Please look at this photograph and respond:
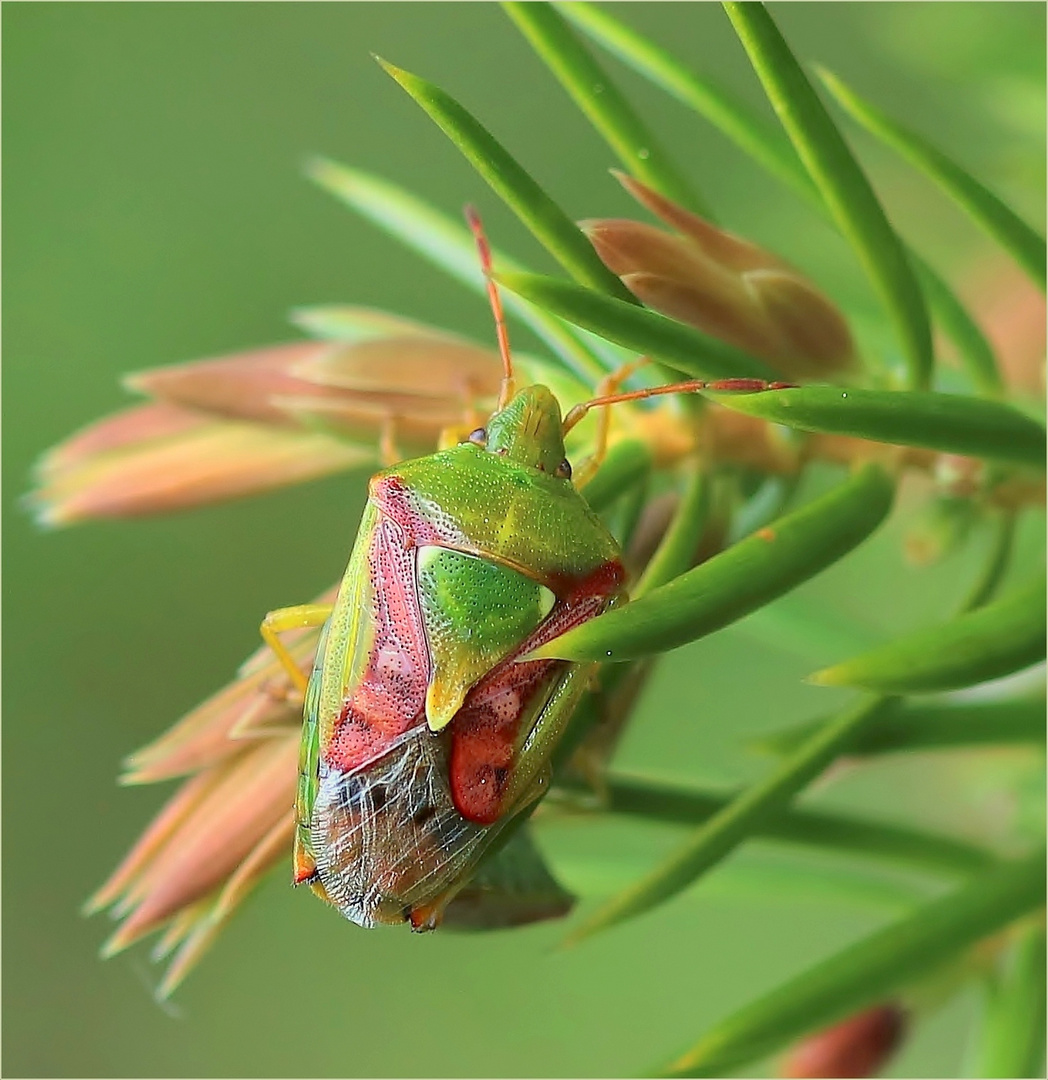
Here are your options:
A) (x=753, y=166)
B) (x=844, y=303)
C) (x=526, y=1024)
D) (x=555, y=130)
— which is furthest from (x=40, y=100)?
(x=844, y=303)

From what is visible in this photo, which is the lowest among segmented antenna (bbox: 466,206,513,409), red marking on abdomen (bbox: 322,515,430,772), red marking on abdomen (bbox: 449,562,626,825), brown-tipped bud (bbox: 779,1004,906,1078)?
brown-tipped bud (bbox: 779,1004,906,1078)

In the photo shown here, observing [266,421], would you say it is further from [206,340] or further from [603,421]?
[206,340]

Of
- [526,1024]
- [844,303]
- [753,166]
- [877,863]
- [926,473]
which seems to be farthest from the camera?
[526,1024]

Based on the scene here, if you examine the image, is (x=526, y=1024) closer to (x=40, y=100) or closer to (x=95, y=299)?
(x=95, y=299)

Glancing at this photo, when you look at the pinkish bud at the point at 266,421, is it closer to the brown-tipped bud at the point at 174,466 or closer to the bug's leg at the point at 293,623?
the brown-tipped bud at the point at 174,466

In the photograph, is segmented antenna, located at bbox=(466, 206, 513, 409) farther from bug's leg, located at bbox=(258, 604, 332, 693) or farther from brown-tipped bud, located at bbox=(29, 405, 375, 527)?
bug's leg, located at bbox=(258, 604, 332, 693)

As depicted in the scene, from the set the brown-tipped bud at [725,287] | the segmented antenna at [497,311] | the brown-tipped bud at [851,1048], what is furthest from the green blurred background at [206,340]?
the brown-tipped bud at [725,287]

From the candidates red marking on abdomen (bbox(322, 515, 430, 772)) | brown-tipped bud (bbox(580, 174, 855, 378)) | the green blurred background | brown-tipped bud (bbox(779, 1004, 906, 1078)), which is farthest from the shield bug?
the green blurred background
